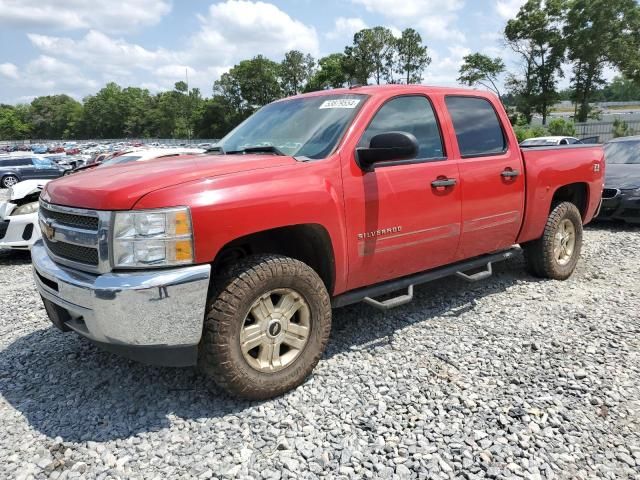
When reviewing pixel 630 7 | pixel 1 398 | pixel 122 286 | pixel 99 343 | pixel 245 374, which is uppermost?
pixel 630 7

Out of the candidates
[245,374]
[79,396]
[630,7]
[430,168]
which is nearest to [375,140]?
[430,168]

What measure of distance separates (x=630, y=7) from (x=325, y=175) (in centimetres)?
4067

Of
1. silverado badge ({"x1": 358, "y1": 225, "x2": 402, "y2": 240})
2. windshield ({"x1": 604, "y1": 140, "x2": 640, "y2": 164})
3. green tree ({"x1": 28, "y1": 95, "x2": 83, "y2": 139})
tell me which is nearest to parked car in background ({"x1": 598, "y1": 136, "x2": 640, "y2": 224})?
windshield ({"x1": 604, "y1": 140, "x2": 640, "y2": 164})

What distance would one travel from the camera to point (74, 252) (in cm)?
280

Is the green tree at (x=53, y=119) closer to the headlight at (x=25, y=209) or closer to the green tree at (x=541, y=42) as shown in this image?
the green tree at (x=541, y=42)

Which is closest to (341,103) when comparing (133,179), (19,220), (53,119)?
(133,179)

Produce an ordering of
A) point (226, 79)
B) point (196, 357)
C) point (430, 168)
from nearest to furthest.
→ point (196, 357), point (430, 168), point (226, 79)

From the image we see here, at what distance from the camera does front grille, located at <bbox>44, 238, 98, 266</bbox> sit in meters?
2.67

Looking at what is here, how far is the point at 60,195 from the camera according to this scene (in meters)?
2.91

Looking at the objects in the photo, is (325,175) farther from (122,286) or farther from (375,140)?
(122,286)

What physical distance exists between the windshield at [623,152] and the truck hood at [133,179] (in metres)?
8.79

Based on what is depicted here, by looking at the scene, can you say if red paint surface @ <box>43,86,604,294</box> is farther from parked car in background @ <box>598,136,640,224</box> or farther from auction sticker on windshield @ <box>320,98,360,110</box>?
parked car in background @ <box>598,136,640,224</box>

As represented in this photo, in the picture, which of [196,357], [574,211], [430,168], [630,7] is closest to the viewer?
[196,357]

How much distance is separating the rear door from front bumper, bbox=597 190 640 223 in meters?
4.73
